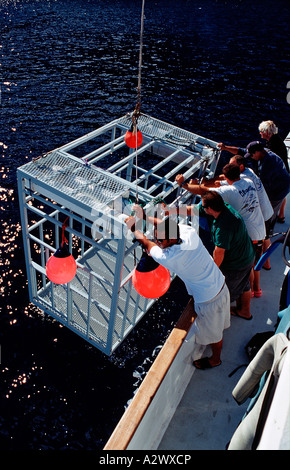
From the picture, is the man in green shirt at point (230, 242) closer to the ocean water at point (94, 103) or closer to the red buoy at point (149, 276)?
the red buoy at point (149, 276)

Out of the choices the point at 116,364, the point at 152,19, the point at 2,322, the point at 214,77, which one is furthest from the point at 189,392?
the point at 152,19

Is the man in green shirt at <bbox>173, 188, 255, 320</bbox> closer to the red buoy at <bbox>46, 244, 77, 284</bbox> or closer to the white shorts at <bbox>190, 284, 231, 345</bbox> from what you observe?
the white shorts at <bbox>190, 284, 231, 345</bbox>

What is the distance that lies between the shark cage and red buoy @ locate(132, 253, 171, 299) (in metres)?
0.95

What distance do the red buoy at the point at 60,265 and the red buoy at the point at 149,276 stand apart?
150 centimetres

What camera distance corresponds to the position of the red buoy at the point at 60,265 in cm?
547

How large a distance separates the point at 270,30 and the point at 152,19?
9963mm

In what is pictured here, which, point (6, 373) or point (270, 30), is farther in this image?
point (270, 30)

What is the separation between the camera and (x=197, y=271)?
4301 mm

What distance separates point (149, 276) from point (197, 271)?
59cm

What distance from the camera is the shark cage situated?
18.5ft

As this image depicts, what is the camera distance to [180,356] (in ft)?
13.6

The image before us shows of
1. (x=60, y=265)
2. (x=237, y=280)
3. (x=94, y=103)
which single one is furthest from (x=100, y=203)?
(x=94, y=103)

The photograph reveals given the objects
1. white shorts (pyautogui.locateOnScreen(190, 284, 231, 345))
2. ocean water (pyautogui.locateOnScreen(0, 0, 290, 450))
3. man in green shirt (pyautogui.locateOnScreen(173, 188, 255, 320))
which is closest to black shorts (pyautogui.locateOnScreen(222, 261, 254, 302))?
man in green shirt (pyautogui.locateOnScreen(173, 188, 255, 320))

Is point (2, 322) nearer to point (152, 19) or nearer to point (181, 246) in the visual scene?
point (181, 246)
